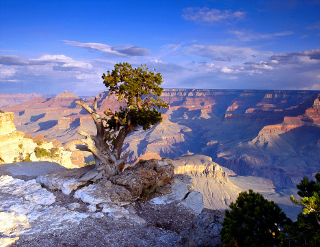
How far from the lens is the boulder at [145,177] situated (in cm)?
1394

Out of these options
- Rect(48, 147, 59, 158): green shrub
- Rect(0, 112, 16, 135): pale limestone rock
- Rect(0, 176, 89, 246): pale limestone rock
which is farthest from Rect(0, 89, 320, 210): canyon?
Rect(0, 176, 89, 246): pale limestone rock

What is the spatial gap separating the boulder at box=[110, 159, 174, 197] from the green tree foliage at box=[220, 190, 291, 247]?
8532 mm

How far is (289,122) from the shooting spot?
474ft

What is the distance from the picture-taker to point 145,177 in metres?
14.7

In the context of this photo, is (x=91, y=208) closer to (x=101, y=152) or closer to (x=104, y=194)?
(x=104, y=194)

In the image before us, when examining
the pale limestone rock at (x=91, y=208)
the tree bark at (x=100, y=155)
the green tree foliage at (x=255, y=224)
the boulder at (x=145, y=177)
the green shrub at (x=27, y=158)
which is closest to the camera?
the green tree foliage at (x=255, y=224)

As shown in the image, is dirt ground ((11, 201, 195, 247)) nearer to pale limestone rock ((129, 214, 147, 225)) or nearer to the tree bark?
pale limestone rock ((129, 214, 147, 225))

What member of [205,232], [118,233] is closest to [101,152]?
[118,233]

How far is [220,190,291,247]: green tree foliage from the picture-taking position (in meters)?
5.68

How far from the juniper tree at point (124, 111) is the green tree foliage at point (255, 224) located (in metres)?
10.0

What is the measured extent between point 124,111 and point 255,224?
12.7 m

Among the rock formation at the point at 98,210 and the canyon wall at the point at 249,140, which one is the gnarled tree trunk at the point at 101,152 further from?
the canyon wall at the point at 249,140

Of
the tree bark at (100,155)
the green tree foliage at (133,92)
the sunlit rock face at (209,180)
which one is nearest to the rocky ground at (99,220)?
the tree bark at (100,155)

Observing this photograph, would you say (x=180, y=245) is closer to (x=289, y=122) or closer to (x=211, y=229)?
(x=211, y=229)
